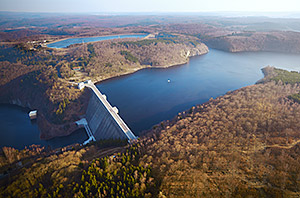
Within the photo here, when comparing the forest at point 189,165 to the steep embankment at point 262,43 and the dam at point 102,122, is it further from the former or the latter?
the steep embankment at point 262,43

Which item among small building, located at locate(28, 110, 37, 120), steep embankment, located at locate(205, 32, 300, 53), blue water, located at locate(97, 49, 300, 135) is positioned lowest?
small building, located at locate(28, 110, 37, 120)

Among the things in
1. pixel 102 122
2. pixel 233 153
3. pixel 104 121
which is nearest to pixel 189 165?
pixel 233 153

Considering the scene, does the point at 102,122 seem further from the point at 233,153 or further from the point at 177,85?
the point at 177,85

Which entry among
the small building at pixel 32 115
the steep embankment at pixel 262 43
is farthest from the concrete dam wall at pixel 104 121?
the steep embankment at pixel 262 43

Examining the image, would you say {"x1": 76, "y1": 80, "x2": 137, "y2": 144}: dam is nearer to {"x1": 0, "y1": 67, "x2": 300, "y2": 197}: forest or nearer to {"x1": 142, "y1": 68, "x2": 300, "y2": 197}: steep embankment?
{"x1": 0, "y1": 67, "x2": 300, "y2": 197}: forest

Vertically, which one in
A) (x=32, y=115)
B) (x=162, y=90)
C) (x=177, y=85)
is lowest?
(x=32, y=115)

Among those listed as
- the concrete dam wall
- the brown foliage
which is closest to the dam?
the concrete dam wall

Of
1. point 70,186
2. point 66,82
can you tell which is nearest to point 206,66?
point 66,82
